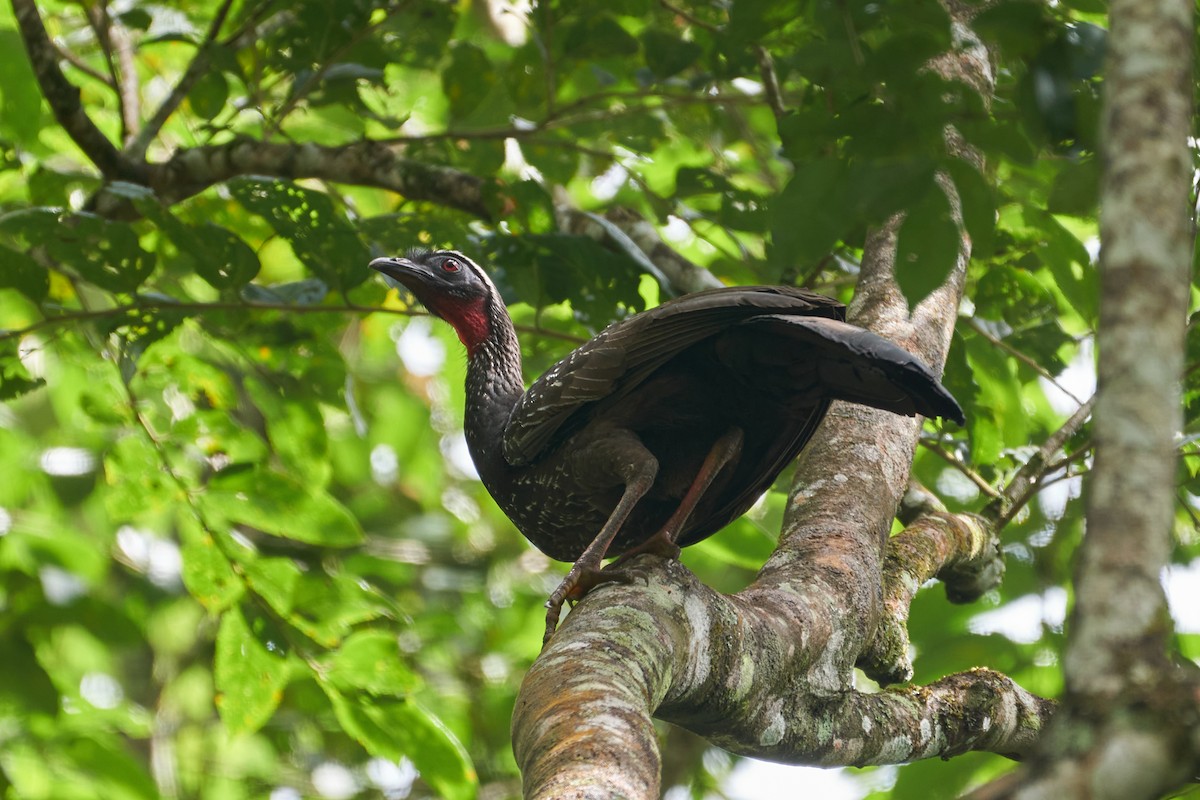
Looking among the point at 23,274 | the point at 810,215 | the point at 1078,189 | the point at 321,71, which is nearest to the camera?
the point at 810,215

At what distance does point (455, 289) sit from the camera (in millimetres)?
4609

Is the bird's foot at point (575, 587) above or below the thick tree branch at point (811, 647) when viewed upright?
below

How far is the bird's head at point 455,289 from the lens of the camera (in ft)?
15.0

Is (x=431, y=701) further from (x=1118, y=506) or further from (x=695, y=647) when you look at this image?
(x=1118, y=506)

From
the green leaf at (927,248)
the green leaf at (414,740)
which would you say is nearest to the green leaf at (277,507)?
the green leaf at (414,740)

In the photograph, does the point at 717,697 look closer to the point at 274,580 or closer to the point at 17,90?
the point at 274,580

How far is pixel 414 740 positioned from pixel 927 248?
2.86m

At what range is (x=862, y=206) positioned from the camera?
2.18m

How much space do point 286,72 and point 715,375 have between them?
8.17 ft

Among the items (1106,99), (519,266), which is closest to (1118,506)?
(1106,99)

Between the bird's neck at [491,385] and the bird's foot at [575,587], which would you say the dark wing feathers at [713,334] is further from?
the bird's foot at [575,587]

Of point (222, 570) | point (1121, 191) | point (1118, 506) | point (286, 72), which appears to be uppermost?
point (1121, 191)

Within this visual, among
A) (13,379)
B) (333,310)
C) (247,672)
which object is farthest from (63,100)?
(247,672)

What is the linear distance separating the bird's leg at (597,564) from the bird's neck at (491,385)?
2.39 ft
